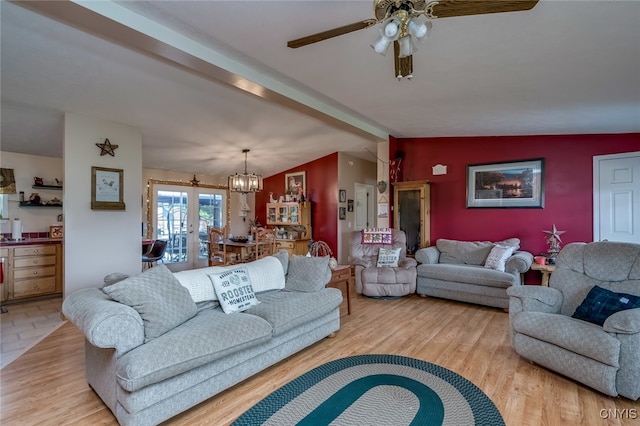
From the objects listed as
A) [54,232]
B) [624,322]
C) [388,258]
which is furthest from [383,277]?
[54,232]

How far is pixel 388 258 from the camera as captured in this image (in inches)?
189

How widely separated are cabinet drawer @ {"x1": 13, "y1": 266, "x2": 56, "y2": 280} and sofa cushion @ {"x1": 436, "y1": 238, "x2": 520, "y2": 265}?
5936 mm

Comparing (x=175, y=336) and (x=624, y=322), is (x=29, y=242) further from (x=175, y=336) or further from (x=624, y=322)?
(x=624, y=322)

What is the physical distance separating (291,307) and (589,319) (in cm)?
238

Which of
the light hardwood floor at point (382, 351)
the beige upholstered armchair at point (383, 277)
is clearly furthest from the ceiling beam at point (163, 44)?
the light hardwood floor at point (382, 351)

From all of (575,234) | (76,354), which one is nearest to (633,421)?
(575,234)

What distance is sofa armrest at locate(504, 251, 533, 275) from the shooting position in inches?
157

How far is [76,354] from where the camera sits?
2.75 metres

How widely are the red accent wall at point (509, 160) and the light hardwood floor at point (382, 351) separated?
177 centimetres

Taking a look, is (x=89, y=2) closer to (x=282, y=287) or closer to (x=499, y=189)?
(x=282, y=287)

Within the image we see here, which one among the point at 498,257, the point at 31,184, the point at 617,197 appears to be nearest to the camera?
the point at 617,197

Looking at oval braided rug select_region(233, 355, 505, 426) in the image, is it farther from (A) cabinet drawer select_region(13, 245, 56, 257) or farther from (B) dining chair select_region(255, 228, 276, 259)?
(A) cabinet drawer select_region(13, 245, 56, 257)

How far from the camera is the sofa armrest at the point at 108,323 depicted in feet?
5.59

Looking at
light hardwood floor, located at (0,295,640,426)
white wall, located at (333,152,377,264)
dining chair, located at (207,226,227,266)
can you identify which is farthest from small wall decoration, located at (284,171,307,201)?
light hardwood floor, located at (0,295,640,426)
